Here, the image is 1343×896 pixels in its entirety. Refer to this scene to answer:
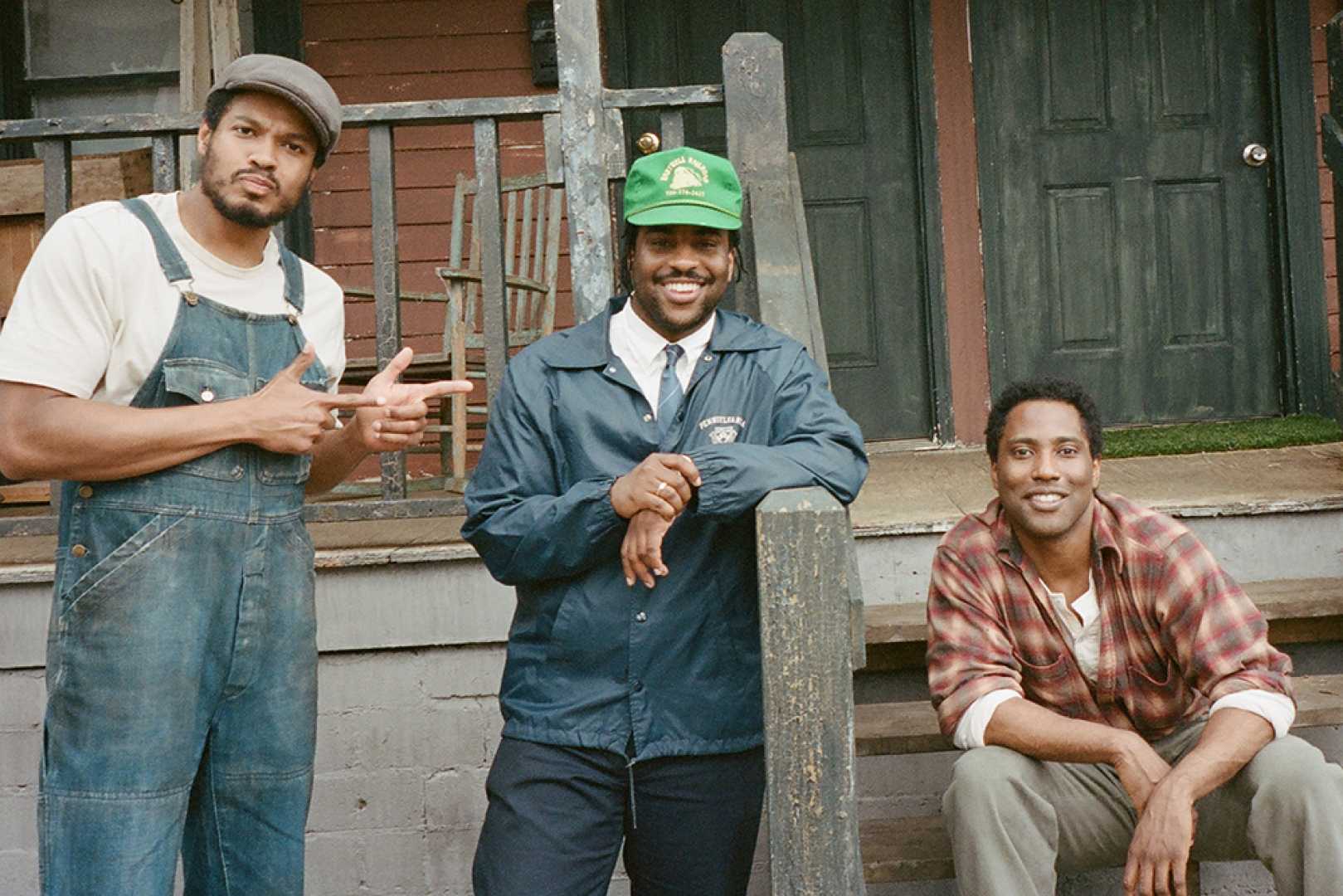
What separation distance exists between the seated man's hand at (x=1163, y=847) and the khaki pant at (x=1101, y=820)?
155mm

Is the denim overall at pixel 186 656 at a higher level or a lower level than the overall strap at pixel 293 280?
lower

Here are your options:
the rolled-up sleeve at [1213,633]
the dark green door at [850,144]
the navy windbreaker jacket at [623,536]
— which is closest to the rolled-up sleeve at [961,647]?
the rolled-up sleeve at [1213,633]

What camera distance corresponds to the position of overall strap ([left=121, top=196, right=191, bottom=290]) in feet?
7.06

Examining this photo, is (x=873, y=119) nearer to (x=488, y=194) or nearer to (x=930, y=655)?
(x=488, y=194)

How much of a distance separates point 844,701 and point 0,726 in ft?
7.58

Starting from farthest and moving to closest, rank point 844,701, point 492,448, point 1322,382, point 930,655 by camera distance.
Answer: point 1322,382, point 930,655, point 492,448, point 844,701

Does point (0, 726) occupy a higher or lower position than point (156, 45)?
lower

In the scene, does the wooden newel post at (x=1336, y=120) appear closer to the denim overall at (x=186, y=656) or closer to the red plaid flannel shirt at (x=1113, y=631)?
the red plaid flannel shirt at (x=1113, y=631)

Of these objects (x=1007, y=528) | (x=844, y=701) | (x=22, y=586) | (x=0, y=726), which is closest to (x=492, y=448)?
(x=844, y=701)

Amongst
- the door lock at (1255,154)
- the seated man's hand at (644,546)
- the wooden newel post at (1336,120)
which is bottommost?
the seated man's hand at (644,546)

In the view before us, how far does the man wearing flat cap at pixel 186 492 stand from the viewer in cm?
208

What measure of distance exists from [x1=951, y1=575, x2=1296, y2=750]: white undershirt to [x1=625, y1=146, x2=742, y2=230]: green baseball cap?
1043 millimetres

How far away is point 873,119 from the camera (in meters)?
5.85

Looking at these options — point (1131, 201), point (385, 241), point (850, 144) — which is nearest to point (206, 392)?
point (385, 241)
